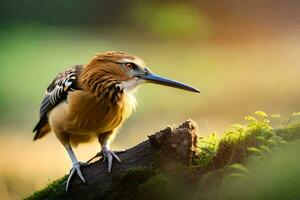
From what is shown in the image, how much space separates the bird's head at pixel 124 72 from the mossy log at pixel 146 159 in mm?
262

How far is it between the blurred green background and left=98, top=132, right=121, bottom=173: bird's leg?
1.45 meters

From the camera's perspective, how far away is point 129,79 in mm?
2100

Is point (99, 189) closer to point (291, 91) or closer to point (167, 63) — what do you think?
point (291, 91)

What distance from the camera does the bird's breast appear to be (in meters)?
2.07

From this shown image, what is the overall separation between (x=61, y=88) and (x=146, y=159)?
54 centimetres

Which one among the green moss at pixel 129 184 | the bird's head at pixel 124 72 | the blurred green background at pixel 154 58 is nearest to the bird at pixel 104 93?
the bird's head at pixel 124 72

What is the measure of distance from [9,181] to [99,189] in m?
2.03

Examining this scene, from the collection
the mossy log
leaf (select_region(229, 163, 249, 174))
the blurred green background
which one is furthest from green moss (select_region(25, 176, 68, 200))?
the blurred green background

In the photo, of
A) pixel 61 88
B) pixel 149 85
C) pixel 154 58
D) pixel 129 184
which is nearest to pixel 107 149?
pixel 129 184

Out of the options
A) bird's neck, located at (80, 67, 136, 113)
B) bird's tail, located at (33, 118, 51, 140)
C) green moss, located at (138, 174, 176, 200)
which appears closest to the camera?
green moss, located at (138, 174, 176, 200)

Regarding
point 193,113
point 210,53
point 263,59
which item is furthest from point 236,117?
point 210,53

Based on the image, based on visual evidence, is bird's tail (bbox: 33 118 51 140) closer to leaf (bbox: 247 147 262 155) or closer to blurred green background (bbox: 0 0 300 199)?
leaf (bbox: 247 147 262 155)

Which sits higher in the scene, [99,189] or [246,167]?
[246,167]

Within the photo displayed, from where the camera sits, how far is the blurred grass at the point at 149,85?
411 centimetres
